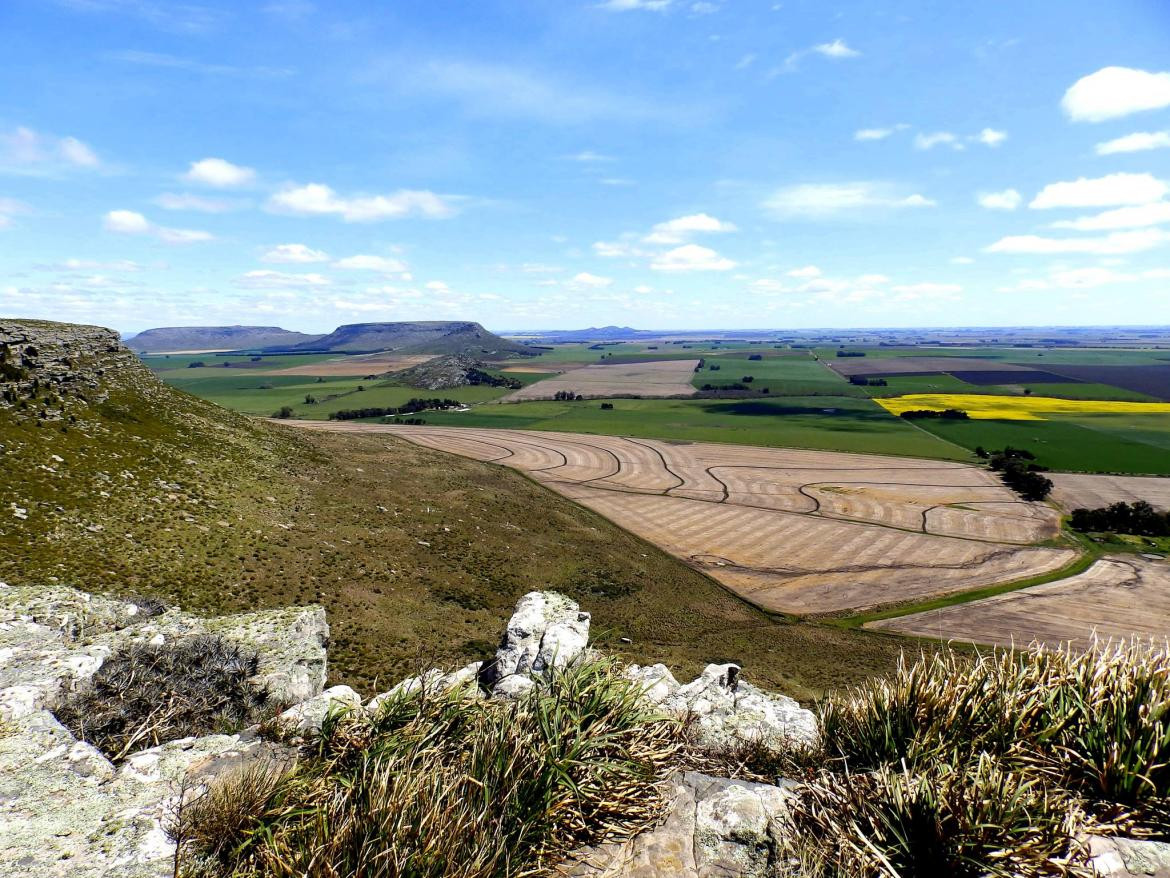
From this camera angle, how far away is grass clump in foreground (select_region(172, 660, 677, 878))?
18.5 ft

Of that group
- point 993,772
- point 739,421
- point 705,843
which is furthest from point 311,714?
point 739,421

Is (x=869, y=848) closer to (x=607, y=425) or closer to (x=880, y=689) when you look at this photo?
(x=880, y=689)

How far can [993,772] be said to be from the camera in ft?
20.4

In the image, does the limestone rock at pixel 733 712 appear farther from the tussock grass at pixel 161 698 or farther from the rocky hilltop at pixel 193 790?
the tussock grass at pixel 161 698

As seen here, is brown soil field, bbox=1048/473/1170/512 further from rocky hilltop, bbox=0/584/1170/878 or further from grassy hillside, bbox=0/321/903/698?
rocky hilltop, bbox=0/584/1170/878

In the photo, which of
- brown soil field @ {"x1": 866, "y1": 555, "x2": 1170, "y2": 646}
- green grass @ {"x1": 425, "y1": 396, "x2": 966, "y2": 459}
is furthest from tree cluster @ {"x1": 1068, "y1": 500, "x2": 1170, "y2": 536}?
green grass @ {"x1": 425, "y1": 396, "x2": 966, "y2": 459}

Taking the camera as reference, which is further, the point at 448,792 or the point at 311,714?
the point at 311,714

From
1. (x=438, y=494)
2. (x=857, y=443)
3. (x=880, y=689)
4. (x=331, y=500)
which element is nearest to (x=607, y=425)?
(x=857, y=443)

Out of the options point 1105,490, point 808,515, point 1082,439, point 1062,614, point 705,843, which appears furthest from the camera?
point 1082,439

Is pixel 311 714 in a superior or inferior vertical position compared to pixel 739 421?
superior

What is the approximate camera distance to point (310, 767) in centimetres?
777

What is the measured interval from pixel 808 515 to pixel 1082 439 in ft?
296

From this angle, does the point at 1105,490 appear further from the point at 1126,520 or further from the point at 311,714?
the point at 311,714

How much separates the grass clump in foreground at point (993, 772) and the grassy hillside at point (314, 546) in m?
21.1
